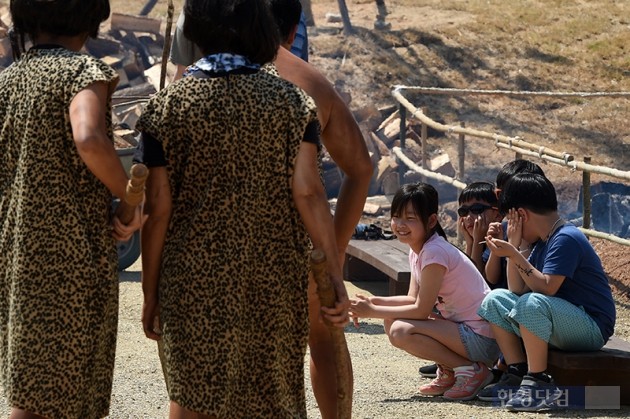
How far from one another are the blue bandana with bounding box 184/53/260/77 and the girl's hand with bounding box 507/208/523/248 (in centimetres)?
212

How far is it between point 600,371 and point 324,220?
221 cm

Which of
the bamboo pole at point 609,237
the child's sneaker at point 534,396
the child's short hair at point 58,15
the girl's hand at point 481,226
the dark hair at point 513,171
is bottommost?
the bamboo pole at point 609,237

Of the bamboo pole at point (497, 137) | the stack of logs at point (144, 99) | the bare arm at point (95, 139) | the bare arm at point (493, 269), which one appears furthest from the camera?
the stack of logs at point (144, 99)

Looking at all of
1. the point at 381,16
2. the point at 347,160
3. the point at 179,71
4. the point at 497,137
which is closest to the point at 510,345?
the point at 347,160

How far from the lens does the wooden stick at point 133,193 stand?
2949 mm

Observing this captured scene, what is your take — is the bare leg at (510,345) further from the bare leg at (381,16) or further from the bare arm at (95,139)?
the bare leg at (381,16)

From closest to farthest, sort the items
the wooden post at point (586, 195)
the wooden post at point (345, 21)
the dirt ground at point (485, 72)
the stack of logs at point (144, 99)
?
the wooden post at point (586, 195), the stack of logs at point (144, 99), the dirt ground at point (485, 72), the wooden post at point (345, 21)

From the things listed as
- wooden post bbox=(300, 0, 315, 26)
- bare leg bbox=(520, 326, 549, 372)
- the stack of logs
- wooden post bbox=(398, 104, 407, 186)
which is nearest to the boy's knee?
bare leg bbox=(520, 326, 549, 372)

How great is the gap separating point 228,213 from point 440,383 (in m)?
2.45

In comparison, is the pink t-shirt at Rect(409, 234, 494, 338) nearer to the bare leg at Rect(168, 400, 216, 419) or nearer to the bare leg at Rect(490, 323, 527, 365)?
the bare leg at Rect(490, 323, 527, 365)

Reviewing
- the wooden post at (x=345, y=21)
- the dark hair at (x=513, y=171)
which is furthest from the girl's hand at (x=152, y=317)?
the wooden post at (x=345, y=21)

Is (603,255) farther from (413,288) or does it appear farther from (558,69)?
(558,69)

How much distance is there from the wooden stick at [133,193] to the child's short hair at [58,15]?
1.81 feet

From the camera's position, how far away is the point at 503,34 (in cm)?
1836
